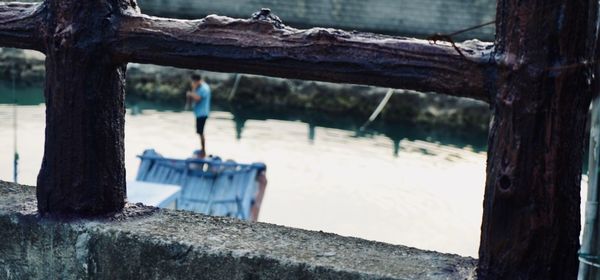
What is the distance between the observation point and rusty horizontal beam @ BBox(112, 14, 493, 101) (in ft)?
6.24

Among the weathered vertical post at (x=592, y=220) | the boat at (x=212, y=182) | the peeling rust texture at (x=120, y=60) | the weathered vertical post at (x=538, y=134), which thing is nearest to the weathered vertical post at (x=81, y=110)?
the peeling rust texture at (x=120, y=60)

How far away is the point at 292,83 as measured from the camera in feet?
57.7

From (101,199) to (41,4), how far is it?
570 mm

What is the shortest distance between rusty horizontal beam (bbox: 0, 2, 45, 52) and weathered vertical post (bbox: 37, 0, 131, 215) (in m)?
0.05

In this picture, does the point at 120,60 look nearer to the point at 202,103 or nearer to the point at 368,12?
the point at 202,103

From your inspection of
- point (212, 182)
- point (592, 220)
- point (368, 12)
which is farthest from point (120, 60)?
point (368, 12)

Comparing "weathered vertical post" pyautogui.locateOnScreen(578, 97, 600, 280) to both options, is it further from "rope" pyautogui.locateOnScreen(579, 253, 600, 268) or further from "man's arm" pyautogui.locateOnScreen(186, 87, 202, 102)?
"man's arm" pyautogui.locateOnScreen(186, 87, 202, 102)

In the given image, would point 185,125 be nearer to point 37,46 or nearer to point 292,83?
point 292,83

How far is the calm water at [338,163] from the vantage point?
32.8 feet

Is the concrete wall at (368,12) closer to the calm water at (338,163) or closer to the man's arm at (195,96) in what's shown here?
the calm water at (338,163)

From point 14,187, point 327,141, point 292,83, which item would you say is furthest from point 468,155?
point 14,187

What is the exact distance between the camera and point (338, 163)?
12.9m

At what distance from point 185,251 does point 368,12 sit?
19126 mm

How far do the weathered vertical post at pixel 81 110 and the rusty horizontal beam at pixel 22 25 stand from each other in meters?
0.05
